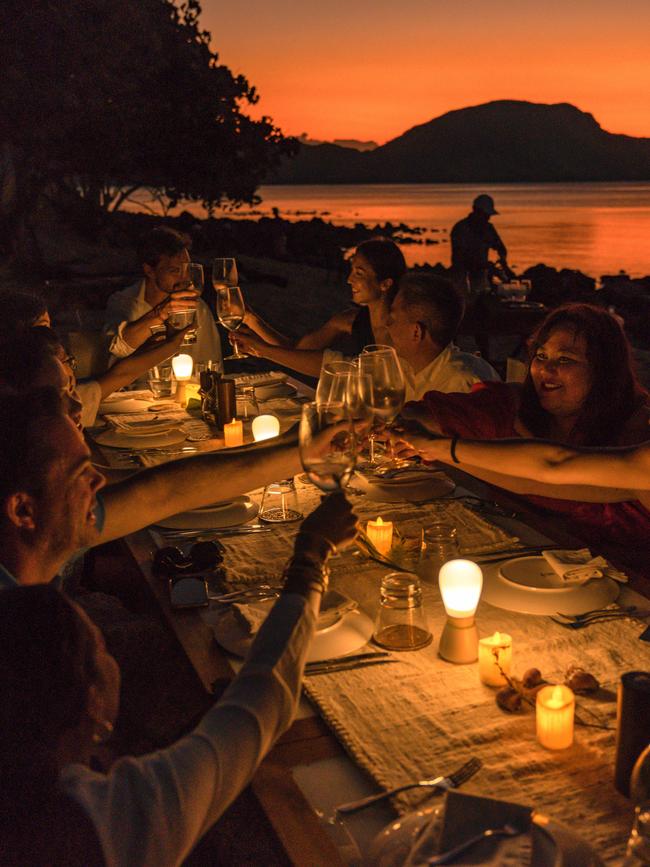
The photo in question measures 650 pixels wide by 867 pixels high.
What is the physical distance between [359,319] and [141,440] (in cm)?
206

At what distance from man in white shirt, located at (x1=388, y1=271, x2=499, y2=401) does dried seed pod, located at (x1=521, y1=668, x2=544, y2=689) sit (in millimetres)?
2389

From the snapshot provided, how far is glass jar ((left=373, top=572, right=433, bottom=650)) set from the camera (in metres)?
1.68

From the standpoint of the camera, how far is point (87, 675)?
A: 38.7 inches

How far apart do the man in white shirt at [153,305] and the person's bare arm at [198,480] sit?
2310 mm

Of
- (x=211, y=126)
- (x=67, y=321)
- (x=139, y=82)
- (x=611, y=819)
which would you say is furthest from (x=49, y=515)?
(x=211, y=126)

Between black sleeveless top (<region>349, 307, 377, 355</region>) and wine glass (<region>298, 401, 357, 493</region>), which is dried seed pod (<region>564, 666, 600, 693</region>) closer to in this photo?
wine glass (<region>298, 401, 357, 493</region>)

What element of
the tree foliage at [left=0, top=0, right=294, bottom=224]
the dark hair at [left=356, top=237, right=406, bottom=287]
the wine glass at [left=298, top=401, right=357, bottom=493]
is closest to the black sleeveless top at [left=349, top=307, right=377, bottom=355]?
the dark hair at [left=356, top=237, right=406, bottom=287]

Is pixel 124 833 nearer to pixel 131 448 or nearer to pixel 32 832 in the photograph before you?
pixel 32 832

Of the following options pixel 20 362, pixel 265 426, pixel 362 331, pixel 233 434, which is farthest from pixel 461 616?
pixel 362 331

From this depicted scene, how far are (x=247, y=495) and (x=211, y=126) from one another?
1363 centimetres

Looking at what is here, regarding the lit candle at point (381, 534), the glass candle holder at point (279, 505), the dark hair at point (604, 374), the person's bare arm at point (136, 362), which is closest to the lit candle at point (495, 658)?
the lit candle at point (381, 534)

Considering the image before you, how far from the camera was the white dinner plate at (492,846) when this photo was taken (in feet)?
3.35

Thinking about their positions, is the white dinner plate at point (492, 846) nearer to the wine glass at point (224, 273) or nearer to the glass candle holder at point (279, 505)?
the glass candle holder at point (279, 505)

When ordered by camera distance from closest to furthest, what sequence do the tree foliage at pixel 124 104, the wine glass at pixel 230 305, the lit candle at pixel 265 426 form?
the lit candle at pixel 265 426 → the wine glass at pixel 230 305 → the tree foliage at pixel 124 104
